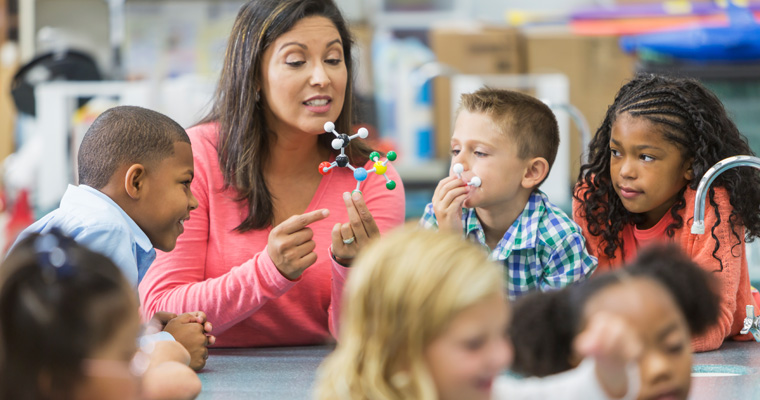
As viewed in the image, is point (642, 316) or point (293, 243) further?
point (293, 243)

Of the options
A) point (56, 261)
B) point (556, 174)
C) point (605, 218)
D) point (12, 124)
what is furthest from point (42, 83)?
point (56, 261)

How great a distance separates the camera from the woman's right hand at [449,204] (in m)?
1.49

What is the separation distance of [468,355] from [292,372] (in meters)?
0.60

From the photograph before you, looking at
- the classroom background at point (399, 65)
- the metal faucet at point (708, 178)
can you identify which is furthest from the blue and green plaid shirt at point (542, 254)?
the classroom background at point (399, 65)

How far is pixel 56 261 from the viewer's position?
2.60 feet

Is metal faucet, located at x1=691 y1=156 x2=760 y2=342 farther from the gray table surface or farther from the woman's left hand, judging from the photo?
the woman's left hand

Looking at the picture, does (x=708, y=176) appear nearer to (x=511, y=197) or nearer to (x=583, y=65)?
(x=511, y=197)

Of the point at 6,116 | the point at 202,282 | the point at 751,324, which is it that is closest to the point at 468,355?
the point at 202,282

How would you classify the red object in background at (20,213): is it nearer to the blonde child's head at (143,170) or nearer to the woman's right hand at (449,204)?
the blonde child's head at (143,170)

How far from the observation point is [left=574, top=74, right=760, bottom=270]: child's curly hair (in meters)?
1.50

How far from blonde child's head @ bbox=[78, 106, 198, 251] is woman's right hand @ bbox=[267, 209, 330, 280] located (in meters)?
0.15

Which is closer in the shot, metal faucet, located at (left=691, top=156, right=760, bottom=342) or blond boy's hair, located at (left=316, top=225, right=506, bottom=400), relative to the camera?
blond boy's hair, located at (left=316, top=225, right=506, bottom=400)

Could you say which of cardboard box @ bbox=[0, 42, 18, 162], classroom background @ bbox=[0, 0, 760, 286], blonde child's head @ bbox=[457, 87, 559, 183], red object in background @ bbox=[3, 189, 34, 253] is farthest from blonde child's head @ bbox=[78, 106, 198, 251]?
cardboard box @ bbox=[0, 42, 18, 162]

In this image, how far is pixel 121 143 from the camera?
138 centimetres
